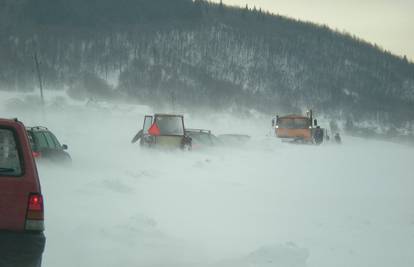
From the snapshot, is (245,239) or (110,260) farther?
(245,239)

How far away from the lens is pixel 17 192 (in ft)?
16.0

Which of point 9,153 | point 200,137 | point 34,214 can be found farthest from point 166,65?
point 34,214

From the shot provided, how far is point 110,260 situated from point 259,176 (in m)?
11.1

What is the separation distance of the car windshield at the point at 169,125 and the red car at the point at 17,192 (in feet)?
61.1

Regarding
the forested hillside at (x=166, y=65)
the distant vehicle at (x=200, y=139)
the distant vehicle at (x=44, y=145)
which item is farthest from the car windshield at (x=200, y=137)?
the forested hillside at (x=166, y=65)

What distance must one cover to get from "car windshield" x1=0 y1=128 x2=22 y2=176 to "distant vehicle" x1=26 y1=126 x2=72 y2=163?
8930mm

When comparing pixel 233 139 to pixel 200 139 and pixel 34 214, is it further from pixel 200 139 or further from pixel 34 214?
pixel 34 214

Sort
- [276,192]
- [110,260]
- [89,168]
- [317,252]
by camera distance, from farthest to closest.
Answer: [89,168] → [276,192] → [317,252] → [110,260]

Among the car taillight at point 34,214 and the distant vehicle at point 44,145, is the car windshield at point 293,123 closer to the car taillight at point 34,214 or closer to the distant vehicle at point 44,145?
the distant vehicle at point 44,145

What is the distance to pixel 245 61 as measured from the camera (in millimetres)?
181375

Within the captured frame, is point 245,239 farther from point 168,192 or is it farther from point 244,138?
point 244,138

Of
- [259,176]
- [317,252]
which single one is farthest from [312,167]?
[317,252]

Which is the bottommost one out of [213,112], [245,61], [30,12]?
[213,112]

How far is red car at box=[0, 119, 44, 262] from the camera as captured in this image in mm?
Answer: 4836
